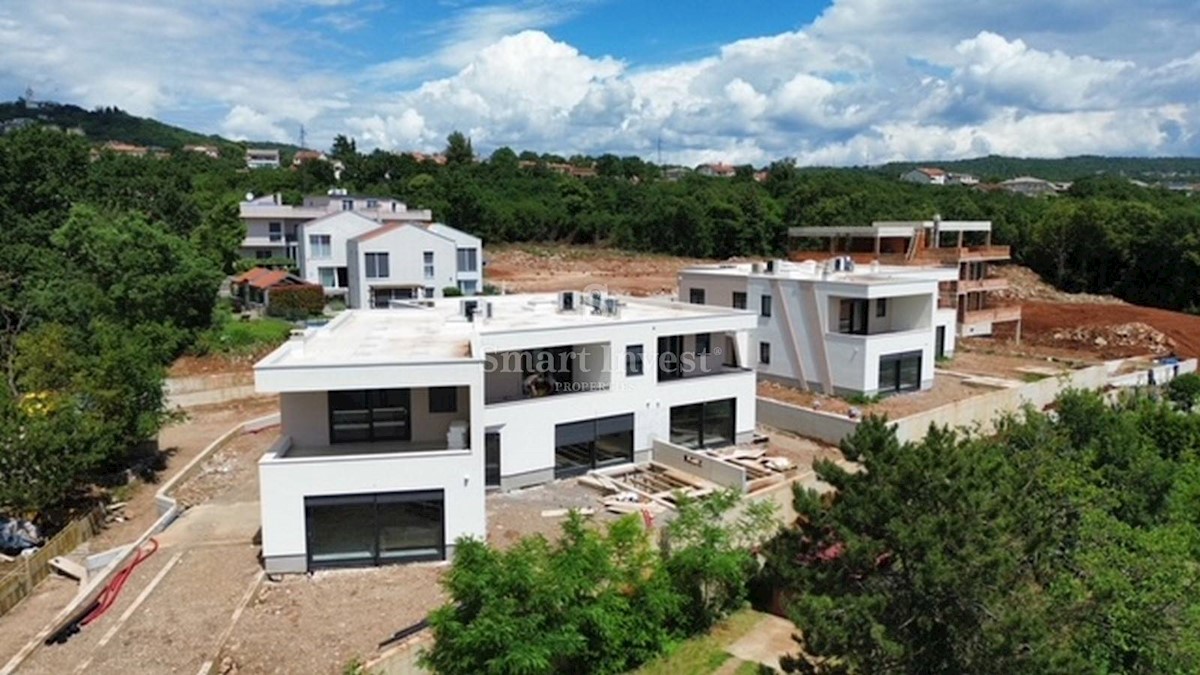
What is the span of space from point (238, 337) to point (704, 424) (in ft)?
85.9

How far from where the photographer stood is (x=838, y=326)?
1383 inches

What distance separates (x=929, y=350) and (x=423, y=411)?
2415 centimetres

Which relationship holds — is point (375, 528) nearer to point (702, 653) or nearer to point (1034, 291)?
point (702, 653)

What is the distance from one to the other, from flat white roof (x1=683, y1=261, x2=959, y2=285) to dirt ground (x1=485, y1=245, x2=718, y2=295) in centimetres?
2112

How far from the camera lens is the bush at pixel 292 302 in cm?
4828

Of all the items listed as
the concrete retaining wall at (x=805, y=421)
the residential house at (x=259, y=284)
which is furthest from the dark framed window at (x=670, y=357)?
the residential house at (x=259, y=284)

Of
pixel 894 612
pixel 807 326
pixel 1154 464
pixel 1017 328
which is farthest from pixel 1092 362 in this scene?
pixel 894 612

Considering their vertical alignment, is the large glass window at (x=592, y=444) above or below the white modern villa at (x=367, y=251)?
below

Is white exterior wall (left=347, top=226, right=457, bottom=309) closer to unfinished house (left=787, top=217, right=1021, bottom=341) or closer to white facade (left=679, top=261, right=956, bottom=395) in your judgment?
white facade (left=679, top=261, right=956, bottom=395)

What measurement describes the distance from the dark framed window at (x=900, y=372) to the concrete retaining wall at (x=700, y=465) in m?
12.8

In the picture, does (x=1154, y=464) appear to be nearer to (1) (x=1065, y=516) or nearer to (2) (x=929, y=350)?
(1) (x=1065, y=516)

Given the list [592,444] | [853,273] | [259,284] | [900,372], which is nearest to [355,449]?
[592,444]

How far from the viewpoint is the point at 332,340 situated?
948 inches

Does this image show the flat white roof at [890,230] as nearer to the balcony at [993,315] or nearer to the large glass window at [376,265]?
the balcony at [993,315]
